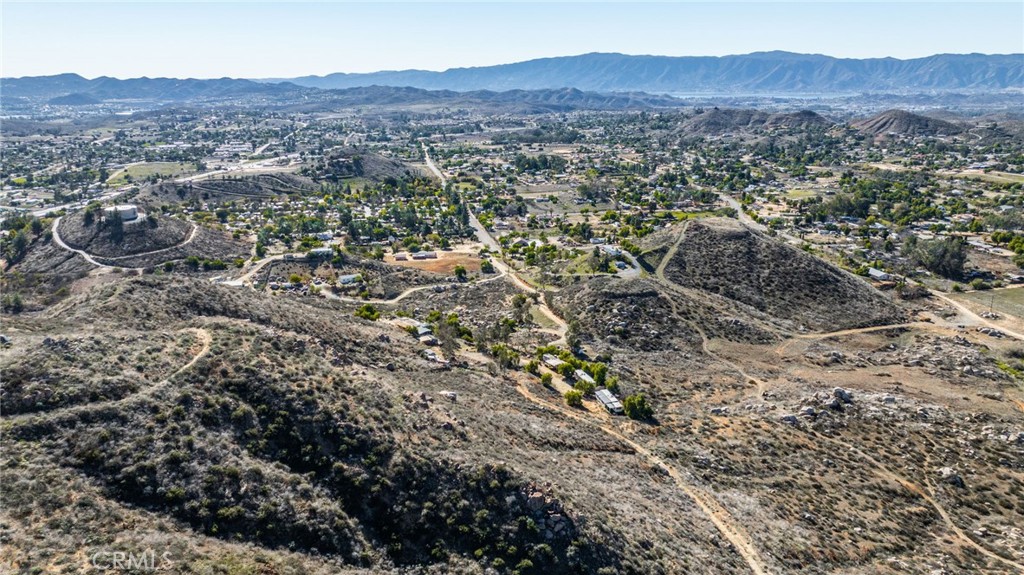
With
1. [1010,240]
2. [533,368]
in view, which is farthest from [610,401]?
[1010,240]

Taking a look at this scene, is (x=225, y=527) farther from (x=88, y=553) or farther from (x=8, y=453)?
(x=8, y=453)

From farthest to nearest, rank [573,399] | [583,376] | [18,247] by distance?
[18,247], [583,376], [573,399]

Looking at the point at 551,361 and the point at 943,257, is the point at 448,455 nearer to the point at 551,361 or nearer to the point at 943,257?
the point at 551,361

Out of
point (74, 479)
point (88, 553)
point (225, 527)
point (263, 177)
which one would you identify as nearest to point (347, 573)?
point (225, 527)

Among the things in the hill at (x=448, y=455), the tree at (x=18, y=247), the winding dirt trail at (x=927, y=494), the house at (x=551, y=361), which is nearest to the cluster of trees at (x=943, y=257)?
the hill at (x=448, y=455)

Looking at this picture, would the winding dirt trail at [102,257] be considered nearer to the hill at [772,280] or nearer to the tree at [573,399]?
the tree at [573,399]

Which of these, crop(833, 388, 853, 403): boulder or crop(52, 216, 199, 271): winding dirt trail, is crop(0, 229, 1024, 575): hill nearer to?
crop(833, 388, 853, 403): boulder

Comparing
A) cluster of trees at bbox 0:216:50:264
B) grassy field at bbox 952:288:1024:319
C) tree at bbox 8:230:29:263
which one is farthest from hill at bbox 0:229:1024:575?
cluster of trees at bbox 0:216:50:264
